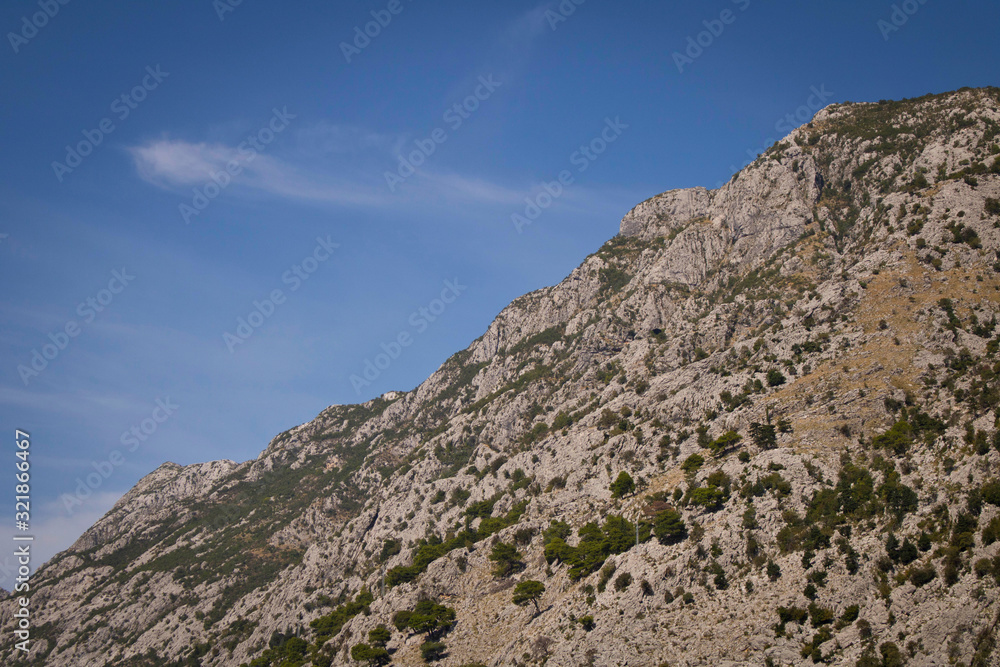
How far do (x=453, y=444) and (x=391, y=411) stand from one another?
190ft

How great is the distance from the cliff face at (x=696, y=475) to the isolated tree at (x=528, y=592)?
0.96 meters

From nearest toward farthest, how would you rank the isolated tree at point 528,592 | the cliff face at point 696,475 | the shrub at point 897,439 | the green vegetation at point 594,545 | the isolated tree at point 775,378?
the cliff face at point 696,475 → the shrub at point 897,439 → the green vegetation at point 594,545 → the isolated tree at point 528,592 → the isolated tree at point 775,378

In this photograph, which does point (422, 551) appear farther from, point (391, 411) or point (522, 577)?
point (391, 411)

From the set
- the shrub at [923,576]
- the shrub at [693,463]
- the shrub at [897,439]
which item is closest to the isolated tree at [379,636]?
the shrub at [693,463]

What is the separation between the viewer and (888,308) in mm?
78438

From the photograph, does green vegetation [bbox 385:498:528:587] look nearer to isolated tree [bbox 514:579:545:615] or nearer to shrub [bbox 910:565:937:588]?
isolated tree [bbox 514:579:545:615]

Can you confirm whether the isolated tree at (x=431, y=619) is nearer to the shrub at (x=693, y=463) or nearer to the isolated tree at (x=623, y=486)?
the isolated tree at (x=623, y=486)

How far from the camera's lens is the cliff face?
53438 millimetres

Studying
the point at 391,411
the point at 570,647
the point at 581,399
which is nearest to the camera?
the point at 570,647

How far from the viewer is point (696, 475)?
76.6 meters

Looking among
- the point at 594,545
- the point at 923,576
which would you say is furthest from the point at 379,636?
the point at 923,576

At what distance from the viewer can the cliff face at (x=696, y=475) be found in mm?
53438

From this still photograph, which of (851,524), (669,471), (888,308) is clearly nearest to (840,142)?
(888,308)

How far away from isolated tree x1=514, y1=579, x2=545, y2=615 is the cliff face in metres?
0.96
